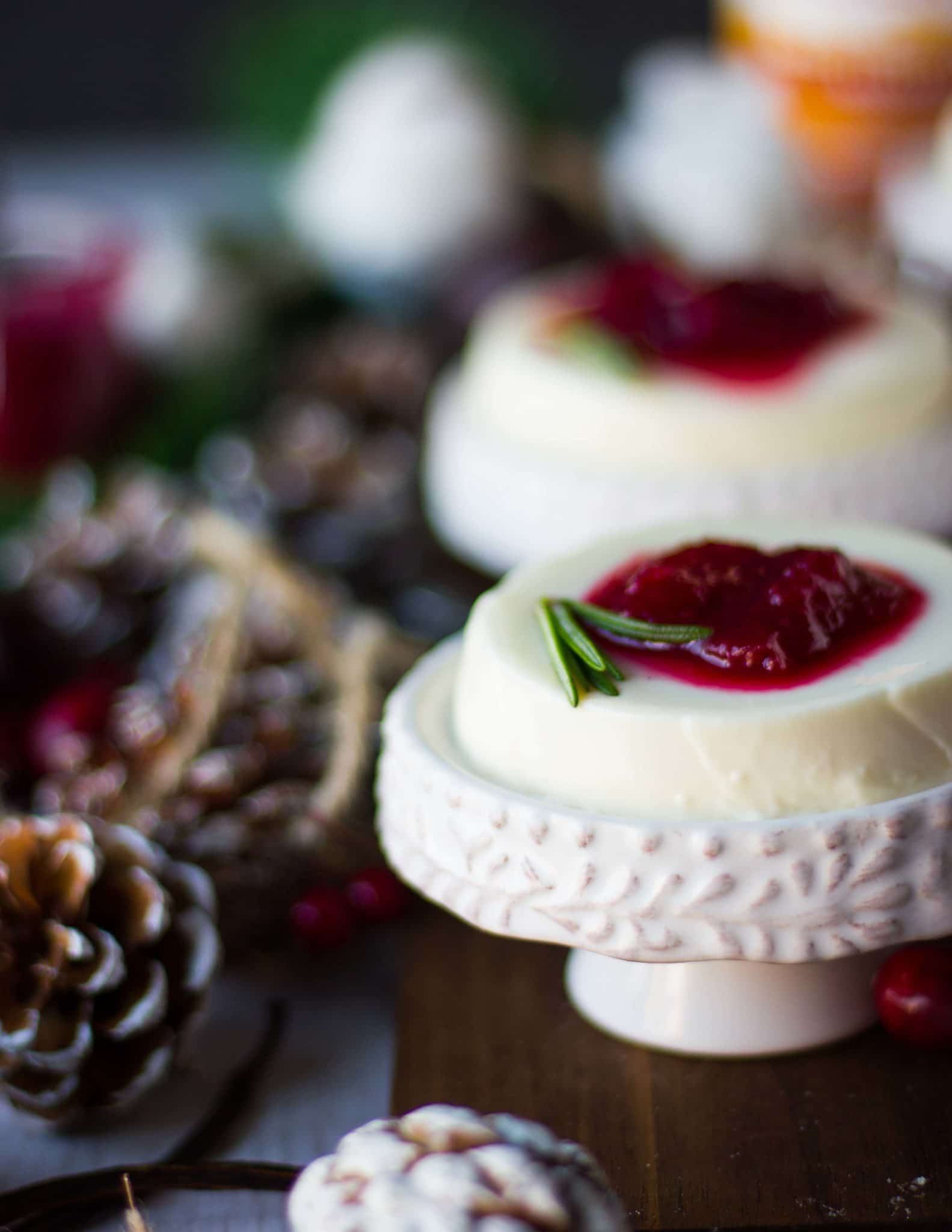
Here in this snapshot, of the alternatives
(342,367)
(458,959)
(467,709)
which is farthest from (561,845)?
(342,367)

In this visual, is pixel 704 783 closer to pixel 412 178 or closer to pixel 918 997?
pixel 918 997

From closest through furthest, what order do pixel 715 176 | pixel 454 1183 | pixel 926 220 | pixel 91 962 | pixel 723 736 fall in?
pixel 454 1183 < pixel 723 736 < pixel 91 962 < pixel 926 220 < pixel 715 176

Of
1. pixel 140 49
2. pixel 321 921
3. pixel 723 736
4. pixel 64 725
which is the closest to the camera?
pixel 723 736

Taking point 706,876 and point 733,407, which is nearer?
point 706,876

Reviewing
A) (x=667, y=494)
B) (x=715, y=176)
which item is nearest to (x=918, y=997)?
(x=667, y=494)

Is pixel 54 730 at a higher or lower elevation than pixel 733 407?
lower

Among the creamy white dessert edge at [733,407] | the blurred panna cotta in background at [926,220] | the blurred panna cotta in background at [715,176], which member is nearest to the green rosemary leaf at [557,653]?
the creamy white dessert edge at [733,407]

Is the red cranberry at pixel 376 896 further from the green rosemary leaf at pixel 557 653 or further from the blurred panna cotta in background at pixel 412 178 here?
the blurred panna cotta in background at pixel 412 178
